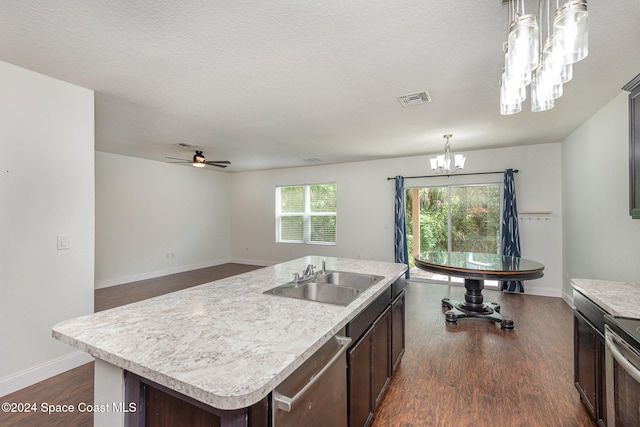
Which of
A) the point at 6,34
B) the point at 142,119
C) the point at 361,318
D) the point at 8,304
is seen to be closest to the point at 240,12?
the point at 6,34

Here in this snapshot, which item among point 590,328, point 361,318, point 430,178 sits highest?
point 430,178

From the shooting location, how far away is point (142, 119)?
345cm

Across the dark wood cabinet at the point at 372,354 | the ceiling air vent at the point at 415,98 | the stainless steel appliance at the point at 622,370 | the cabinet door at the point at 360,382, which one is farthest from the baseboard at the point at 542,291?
the cabinet door at the point at 360,382

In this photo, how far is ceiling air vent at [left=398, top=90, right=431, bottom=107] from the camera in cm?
271

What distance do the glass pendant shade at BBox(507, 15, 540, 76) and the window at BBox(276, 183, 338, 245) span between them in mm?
5414

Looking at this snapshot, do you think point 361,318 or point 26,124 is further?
point 26,124

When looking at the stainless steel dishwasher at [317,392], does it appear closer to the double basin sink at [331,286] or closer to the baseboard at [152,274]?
the double basin sink at [331,286]

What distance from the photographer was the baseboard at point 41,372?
215cm

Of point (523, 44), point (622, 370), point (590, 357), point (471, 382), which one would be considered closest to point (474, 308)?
point (471, 382)

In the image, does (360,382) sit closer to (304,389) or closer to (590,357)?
(304,389)

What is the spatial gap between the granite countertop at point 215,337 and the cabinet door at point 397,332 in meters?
0.65

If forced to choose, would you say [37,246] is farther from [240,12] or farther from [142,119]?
[240,12]

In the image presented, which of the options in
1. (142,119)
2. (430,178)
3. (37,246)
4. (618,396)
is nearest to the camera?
(618,396)

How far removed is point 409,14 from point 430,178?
425cm
